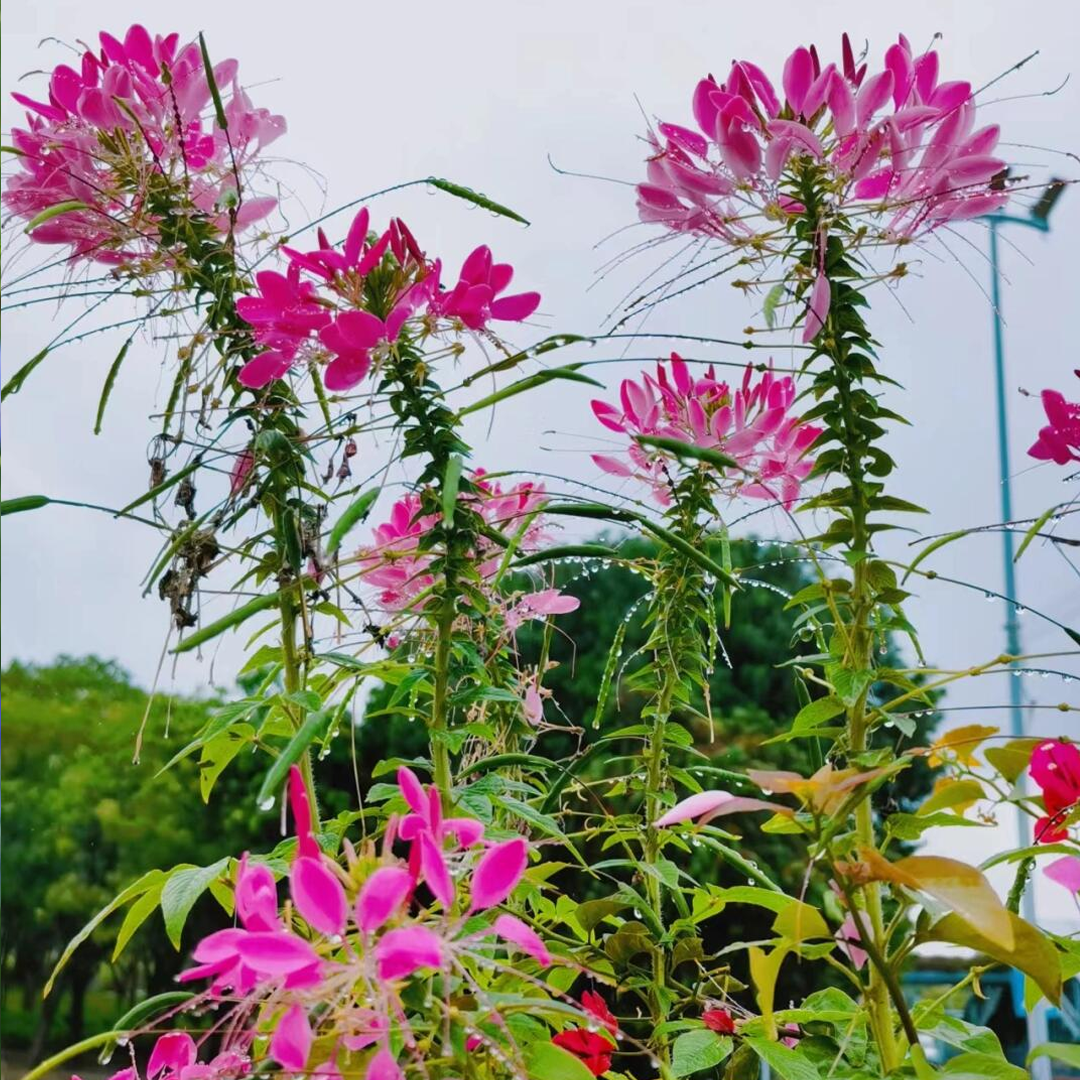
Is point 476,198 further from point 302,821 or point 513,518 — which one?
point 302,821

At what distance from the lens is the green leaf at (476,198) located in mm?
472

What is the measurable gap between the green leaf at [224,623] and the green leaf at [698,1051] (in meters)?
0.24

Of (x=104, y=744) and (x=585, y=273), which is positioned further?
(x=104, y=744)

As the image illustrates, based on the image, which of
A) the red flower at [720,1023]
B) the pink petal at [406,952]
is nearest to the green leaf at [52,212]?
the pink petal at [406,952]

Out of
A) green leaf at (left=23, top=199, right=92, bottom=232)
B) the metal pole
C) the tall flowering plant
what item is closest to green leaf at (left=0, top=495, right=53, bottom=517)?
the tall flowering plant

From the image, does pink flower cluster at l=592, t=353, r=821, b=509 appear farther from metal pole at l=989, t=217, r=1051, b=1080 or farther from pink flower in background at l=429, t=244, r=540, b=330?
metal pole at l=989, t=217, r=1051, b=1080

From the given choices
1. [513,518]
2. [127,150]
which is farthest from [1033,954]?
[127,150]

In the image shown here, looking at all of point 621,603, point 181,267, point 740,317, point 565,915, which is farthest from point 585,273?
point 621,603

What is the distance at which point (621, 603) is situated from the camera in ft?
14.4

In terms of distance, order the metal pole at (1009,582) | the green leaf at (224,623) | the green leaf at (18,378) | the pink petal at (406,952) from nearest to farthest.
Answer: the pink petal at (406,952) < the green leaf at (224,623) < the green leaf at (18,378) < the metal pole at (1009,582)

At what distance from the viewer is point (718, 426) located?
0.61 m

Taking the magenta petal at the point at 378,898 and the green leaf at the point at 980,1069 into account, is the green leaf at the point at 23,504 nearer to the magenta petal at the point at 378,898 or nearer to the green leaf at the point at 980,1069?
the magenta petal at the point at 378,898

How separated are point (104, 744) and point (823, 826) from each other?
676 cm

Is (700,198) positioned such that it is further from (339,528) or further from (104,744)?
(104,744)
